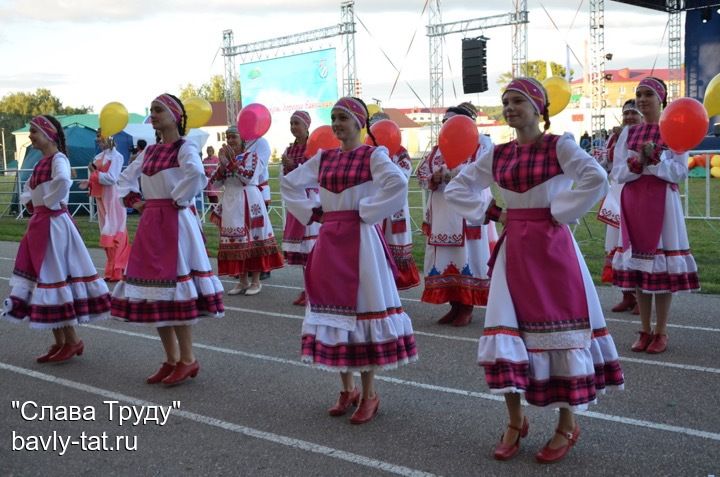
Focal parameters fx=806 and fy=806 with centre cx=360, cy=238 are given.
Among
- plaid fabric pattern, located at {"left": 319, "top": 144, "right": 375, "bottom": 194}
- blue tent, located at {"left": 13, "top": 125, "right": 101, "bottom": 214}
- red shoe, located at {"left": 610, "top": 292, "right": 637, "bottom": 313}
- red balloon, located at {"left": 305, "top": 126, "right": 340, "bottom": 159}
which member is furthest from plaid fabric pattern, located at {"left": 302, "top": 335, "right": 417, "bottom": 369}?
blue tent, located at {"left": 13, "top": 125, "right": 101, "bottom": 214}

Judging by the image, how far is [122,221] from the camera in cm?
1102

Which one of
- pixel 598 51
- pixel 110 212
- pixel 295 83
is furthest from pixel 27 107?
pixel 110 212

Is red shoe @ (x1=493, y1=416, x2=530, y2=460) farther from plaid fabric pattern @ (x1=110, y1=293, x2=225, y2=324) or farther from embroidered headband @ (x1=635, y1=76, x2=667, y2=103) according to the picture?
embroidered headband @ (x1=635, y1=76, x2=667, y2=103)

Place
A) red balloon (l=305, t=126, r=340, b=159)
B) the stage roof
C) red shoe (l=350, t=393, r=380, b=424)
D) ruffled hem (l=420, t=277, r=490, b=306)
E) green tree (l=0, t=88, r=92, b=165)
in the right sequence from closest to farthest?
red shoe (l=350, t=393, r=380, b=424)
red balloon (l=305, t=126, r=340, b=159)
ruffled hem (l=420, t=277, r=490, b=306)
the stage roof
green tree (l=0, t=88, r=92, b=165)

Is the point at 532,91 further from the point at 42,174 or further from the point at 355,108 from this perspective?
the point at 42,174

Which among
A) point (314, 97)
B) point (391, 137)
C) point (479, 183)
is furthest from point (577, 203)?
point (314, 97)

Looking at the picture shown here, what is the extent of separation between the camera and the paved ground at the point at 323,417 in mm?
4168

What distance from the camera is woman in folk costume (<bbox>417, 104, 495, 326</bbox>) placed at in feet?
24.2

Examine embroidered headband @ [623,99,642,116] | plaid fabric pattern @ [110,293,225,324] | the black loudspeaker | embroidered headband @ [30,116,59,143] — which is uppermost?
the black loudspeaker

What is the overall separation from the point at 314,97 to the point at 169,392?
2707 centimetres

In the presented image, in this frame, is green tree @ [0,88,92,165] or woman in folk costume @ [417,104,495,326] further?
green tree @ [0,88,92,165]

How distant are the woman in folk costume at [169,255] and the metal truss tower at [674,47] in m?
21.5

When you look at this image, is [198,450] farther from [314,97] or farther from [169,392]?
[314,97]

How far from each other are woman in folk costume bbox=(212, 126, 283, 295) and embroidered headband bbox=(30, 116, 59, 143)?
2.58 meters
